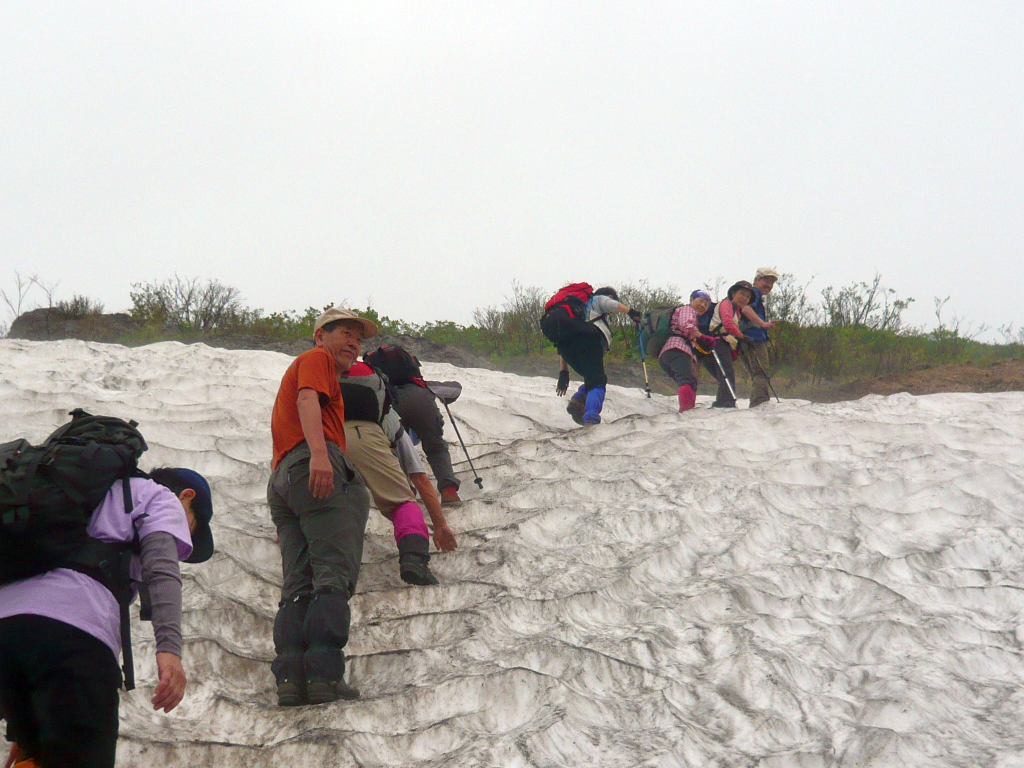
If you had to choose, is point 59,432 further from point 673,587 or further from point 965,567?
point 965,567

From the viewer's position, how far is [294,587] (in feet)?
13.6

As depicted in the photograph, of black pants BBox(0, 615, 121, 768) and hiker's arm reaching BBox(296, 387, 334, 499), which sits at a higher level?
hiker's arm reaching BBox(296, 387, 334, 499)

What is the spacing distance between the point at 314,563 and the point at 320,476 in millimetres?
416

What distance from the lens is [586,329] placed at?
336 inches

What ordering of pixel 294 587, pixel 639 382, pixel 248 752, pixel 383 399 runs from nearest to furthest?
pixel 248 752
pixel 294 587
pixel 383 399
pixel 639 382

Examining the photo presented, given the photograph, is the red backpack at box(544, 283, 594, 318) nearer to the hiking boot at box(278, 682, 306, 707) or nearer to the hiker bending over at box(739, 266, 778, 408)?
the hiker bending over at box(739, 266, 778, 408)

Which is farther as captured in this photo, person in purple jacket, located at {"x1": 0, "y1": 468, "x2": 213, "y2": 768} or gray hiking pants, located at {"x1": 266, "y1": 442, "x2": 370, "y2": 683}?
gray hiking pants, located at {"x1": 266, "y1": 442, "x2": 370, "y2": 683}

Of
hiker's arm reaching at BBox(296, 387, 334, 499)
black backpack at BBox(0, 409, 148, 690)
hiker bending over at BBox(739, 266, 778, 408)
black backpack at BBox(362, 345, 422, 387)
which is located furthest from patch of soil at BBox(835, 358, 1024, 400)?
black backpack at BBox(0, 409, 148, 690)

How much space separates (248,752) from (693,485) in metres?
4.15

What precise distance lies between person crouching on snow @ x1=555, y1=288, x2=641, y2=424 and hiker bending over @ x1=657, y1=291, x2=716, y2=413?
61 centimetres

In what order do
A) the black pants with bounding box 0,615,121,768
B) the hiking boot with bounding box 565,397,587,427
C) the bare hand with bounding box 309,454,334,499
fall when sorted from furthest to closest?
the hiking boot with bounding box 565,397,587,427, the bare hand with bounding box 309,454,334,499, the black pants with bounding box 0,615,121,768

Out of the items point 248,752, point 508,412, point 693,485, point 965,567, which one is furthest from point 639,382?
point 248,752

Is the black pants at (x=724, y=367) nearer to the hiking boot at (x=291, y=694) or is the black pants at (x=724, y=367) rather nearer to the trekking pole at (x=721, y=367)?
the trekking pole at (x=721, y=367)

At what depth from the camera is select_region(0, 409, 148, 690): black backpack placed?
99.5 inches
